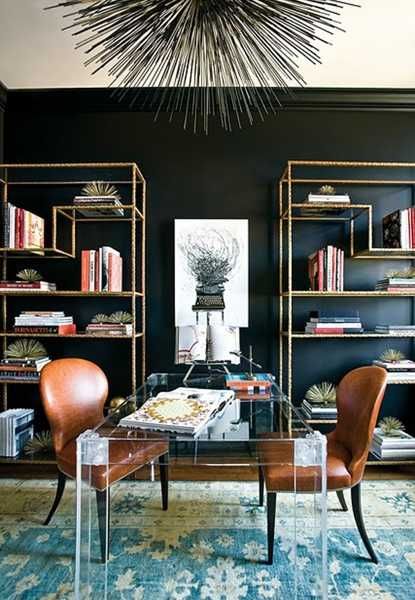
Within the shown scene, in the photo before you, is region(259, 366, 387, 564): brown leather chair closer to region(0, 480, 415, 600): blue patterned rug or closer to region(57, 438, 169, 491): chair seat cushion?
region(0, 480, 415, 600): blue patterned rug

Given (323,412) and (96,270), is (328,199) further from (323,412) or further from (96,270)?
(96,270)

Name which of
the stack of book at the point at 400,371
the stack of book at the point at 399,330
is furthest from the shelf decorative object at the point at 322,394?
the stack of book at the point at 399,330

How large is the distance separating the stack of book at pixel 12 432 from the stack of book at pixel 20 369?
10.4 inches

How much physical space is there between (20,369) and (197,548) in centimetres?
167

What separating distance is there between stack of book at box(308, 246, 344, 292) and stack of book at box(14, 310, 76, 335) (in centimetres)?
188

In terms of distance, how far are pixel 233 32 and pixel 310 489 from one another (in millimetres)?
1824

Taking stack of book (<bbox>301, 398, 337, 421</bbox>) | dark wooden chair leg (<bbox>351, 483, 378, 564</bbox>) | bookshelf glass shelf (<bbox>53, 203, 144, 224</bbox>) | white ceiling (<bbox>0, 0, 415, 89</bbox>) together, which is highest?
white ceiling (<bbox>0, 0, 415, 89</bbox>)

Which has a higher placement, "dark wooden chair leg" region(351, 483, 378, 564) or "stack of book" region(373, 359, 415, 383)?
"stack of book" region(373, 359, 415, 383)

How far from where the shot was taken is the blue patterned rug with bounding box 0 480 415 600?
1.65 m

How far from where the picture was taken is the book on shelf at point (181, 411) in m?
1.48

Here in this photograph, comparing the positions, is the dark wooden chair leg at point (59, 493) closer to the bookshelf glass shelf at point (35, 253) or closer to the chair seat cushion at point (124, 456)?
the chair seat cushion at point (124, 456)

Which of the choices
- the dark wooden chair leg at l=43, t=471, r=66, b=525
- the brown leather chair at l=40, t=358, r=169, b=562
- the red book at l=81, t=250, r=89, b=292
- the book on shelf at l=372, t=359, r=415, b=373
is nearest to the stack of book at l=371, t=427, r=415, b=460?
the book on shelf at l=372, t=359, r=415, b=373

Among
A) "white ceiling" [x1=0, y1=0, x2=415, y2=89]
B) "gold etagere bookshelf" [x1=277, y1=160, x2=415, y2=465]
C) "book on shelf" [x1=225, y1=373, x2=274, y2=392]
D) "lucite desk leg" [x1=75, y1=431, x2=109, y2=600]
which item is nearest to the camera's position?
"lucite desk leg" [x1=75, y1=431, x2=109, y2=600]

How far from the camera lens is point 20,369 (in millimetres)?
2678
